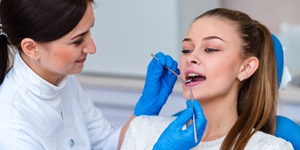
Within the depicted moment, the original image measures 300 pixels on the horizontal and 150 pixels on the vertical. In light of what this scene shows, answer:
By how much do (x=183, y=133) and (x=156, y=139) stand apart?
9.1 inches

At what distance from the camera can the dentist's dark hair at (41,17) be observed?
1610 millimetres

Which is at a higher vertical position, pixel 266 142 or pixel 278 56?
pixel 278 56

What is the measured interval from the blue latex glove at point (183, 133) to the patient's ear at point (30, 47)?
45 centimetres

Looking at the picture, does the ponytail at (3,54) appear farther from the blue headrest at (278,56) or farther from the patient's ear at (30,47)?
the blue headrest at (278,56)

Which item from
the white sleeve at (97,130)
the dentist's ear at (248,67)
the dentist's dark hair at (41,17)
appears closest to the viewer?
the dentist's dark hair at (41,17)

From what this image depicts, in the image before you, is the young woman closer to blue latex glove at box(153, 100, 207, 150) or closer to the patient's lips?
blue latex glove at box(153, 100, 207, 150)

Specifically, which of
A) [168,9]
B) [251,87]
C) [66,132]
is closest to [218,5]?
[168,9]

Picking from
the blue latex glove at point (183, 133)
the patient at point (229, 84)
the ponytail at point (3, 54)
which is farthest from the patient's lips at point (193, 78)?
the ponytail at point (3, 54)

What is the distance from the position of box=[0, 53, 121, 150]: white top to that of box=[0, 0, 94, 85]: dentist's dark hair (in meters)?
0.12

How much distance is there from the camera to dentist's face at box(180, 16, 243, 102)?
65.0 inches

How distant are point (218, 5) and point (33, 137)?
1.35 m

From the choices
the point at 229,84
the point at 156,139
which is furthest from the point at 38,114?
the point at 229,84

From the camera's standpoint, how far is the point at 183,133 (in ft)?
4.99

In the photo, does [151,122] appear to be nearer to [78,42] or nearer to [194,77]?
[194,77]
